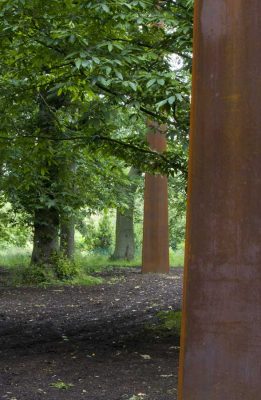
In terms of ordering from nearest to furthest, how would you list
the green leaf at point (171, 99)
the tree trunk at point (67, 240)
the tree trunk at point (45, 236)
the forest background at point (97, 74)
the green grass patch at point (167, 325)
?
the green leaf at point (171, 99), the forest background at point (97, 74), the green grass patch at point (167, 325), the tree trunk at point (45, 236), the tree trunk at point (67, 240)

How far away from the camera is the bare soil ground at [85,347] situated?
4.94 meters

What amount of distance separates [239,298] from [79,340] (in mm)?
4496

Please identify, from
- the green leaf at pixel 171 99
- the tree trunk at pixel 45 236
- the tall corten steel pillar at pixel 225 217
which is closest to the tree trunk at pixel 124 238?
the tree trunk at pixel 45 236

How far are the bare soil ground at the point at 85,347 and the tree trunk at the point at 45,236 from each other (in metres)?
1.86

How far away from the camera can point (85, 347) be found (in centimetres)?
677

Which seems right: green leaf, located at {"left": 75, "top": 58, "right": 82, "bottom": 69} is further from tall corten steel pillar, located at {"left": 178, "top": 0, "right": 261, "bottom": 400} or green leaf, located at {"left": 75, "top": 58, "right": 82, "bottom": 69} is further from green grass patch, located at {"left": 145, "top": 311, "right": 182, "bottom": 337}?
green grass patch, located at {"left": 145, "top": 311, "right": 182, "bottom": 337}

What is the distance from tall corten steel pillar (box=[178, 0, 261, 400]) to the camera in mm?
3029

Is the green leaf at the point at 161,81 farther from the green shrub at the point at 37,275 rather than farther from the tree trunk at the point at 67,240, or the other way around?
the tree trunk at the point at 67,240

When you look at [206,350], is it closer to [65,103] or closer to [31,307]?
[31,307]

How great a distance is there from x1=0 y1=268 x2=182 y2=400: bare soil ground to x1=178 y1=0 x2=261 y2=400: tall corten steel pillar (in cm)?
169

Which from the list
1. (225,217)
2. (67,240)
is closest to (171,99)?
(225,217)

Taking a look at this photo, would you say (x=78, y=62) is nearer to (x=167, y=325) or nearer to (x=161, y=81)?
(x=161, y=81)

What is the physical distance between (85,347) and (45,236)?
799 cm

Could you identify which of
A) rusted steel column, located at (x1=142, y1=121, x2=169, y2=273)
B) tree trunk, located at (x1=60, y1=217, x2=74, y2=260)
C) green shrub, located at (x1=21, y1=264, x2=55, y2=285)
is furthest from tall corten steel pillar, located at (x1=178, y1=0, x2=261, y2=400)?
rusted steel column, located at (x1=142, y1=121, x2=169, y2=273)
